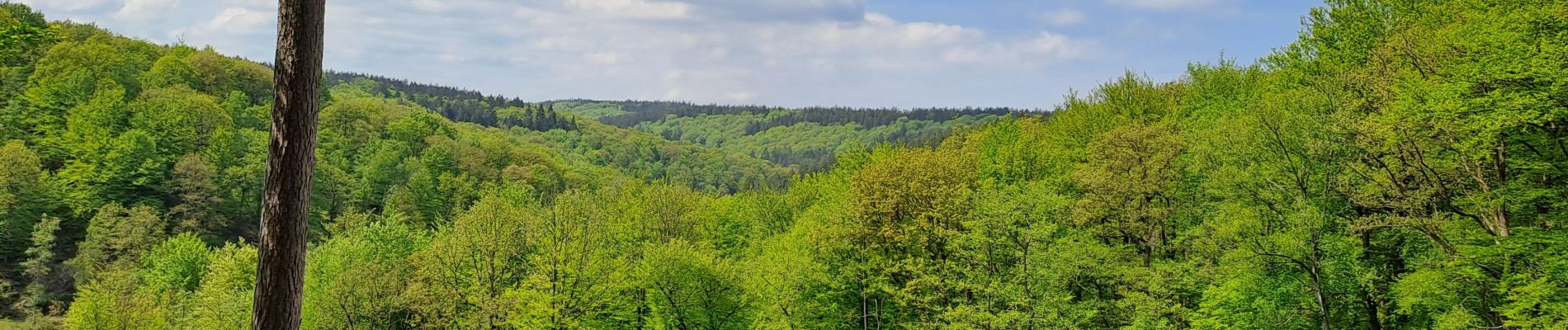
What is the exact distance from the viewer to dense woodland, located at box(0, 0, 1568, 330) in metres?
14.9

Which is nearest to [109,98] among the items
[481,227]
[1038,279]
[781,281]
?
[481,227]

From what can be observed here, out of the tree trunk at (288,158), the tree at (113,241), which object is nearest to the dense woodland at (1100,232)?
the tree at (113,241)

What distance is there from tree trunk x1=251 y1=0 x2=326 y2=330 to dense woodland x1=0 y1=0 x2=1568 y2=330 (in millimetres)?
4759

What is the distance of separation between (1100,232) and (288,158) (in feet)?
82.8

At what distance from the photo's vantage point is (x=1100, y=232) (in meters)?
25.9

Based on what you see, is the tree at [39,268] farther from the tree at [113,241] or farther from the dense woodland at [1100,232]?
the tree at [113,241]

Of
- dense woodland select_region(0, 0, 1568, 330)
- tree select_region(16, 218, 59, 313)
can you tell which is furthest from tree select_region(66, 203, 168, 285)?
tree select_region(16, 218, 59, 313)

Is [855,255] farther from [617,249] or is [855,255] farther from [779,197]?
[779,197]

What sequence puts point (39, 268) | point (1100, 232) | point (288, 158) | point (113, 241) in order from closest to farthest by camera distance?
1. point (288, 158)
2. point (1100, 232)
3. point (39, 268)
4. point (113, 241)

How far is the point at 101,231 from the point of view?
1941 inches

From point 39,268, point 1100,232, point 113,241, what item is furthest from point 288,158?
point 39,268

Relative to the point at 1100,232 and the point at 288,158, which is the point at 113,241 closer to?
the point at 1100,232

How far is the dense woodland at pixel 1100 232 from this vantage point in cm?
1487

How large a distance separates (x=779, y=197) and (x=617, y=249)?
48.5 ft
